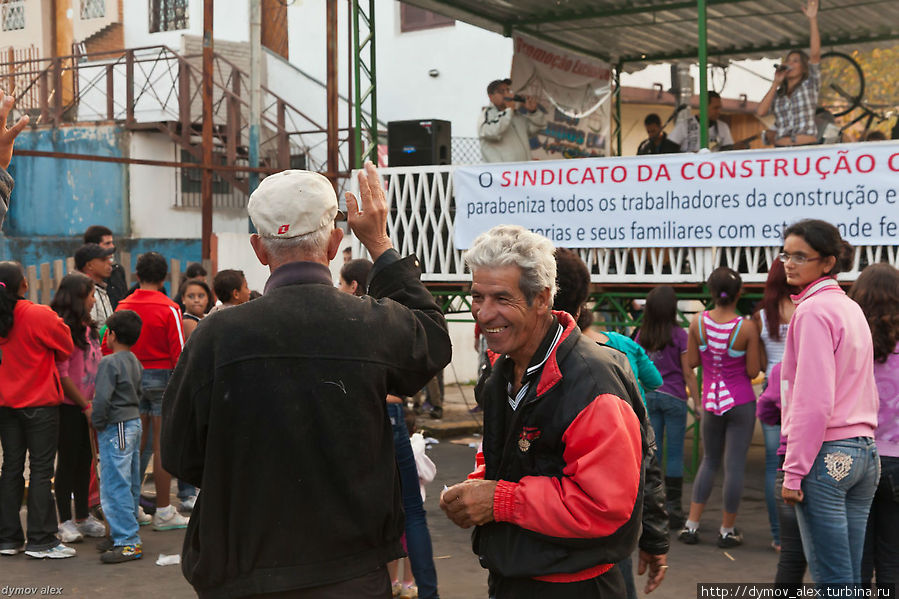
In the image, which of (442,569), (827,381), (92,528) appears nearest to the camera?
(827,381)

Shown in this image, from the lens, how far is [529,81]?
1291 cm

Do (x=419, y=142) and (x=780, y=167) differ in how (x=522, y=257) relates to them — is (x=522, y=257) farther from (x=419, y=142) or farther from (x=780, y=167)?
(x=419, y=142)

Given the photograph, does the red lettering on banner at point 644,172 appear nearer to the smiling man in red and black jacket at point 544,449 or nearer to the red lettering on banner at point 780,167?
the red lettering on banner at point 780,167

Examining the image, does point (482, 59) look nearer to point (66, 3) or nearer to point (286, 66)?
point (286, 66)

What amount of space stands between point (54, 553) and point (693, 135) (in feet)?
28.3

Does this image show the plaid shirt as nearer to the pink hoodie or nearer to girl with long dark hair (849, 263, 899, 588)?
girl with long dark hair (849, 263, 899, 588)

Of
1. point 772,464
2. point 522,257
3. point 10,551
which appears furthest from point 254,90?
point 522,257

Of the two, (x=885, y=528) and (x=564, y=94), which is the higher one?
(x=564, y=94)

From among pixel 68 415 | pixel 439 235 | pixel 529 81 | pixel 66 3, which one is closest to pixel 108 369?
pixel 68 415

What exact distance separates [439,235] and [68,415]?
4355 millimetres

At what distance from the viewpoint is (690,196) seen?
9.37 m

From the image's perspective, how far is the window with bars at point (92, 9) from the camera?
22.7m

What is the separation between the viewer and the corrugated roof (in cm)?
1238

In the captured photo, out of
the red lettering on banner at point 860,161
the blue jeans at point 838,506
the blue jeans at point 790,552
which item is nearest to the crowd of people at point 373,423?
the blue jeans at point 838,506
